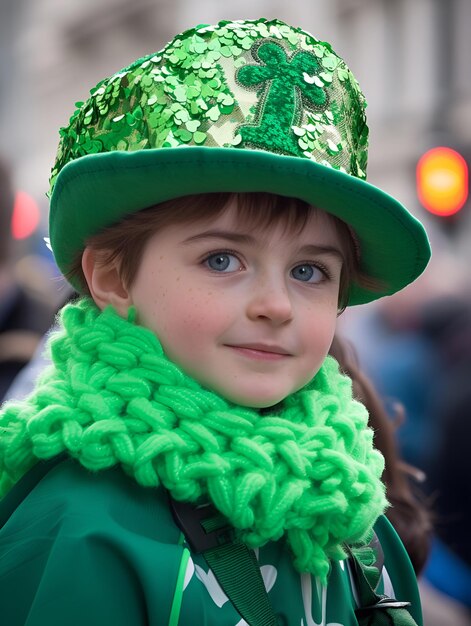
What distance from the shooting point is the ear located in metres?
1.87

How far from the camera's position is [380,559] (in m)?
2.07

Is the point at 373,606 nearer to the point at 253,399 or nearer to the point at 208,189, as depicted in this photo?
the point at 253,399

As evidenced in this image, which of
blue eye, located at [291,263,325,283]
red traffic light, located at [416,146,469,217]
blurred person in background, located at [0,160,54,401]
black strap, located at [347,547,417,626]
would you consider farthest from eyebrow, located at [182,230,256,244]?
red traffic light, located at [416,146,469,217]

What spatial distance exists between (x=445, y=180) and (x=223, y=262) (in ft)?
→ 22.1

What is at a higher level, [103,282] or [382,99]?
[382,99]

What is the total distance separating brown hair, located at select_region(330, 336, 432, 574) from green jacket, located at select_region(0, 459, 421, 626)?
112cm

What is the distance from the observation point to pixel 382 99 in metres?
22.5

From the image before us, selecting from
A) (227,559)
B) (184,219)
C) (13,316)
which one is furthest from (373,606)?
(13,316)

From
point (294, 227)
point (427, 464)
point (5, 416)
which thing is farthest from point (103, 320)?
point (427, 464)

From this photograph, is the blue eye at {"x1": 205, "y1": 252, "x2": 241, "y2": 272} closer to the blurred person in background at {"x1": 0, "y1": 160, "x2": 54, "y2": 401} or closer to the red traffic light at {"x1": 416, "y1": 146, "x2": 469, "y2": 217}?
the blurred person in background at {"x1": 0, "y1": 160, "x2": 54, "y2": 401}

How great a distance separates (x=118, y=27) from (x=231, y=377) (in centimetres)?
3405

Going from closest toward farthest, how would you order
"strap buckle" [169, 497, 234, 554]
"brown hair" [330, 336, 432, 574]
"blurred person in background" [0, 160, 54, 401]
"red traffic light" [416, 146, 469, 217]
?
1. "strap buckle" [169, 497, 234, 554]
2. "brown hair" [330, 336, 432, 574]
3. "blurred person in background" [0, 160, 54, 401]
4. "red traffic light" [416, 146, 469, 217]

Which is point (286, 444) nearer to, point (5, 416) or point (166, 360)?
point (166, 360)

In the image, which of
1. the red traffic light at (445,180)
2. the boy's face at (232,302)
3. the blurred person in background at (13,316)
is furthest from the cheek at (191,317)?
the red traffic light at (445,180)
